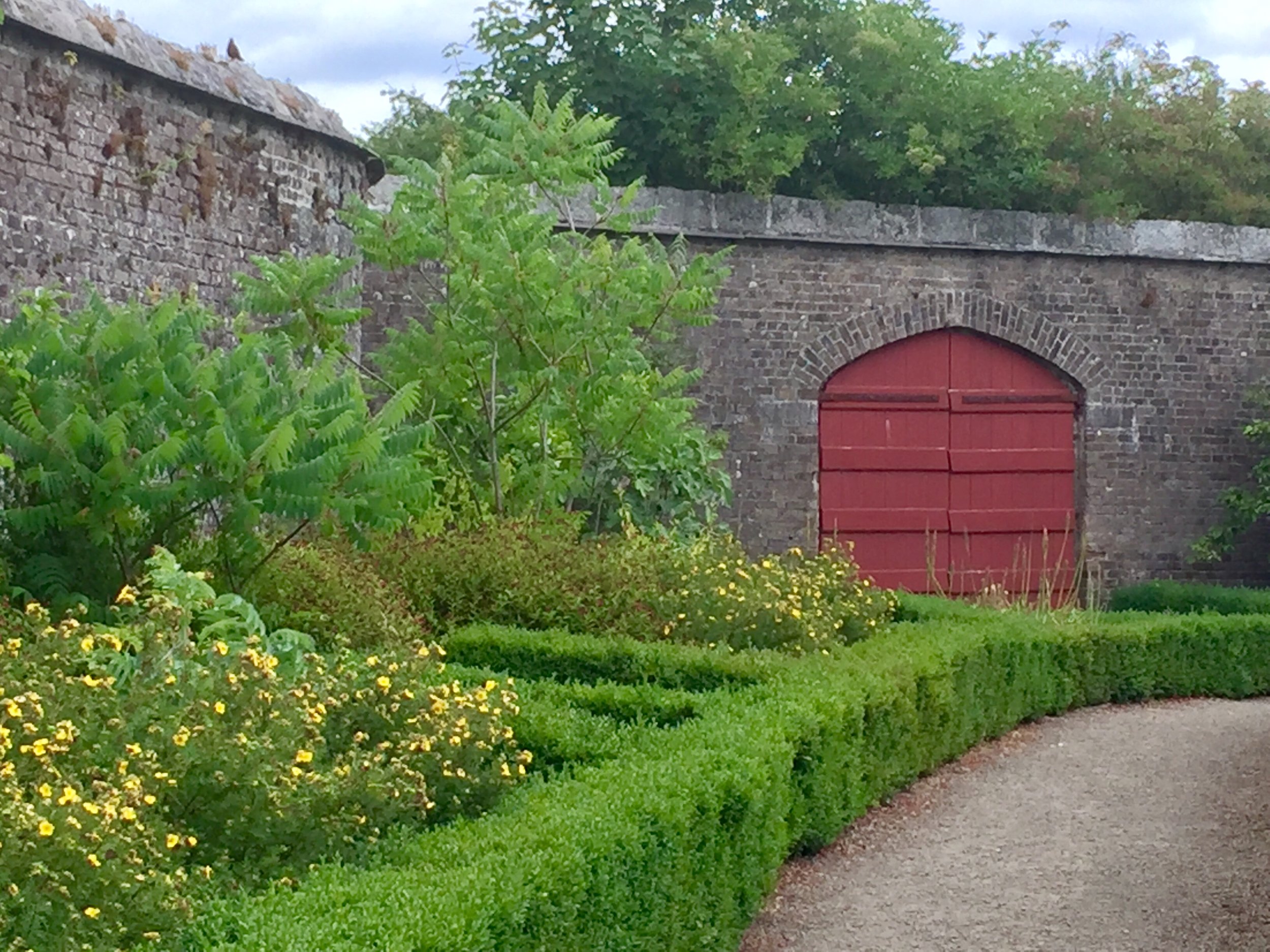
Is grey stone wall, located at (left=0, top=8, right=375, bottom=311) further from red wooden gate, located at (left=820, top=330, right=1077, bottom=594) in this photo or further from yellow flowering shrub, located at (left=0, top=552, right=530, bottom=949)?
red wooden gate, located at (left=820, top=330, right=1077, bottom=594)

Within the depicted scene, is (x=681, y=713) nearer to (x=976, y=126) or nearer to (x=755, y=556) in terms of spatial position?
(x=755, y=556)

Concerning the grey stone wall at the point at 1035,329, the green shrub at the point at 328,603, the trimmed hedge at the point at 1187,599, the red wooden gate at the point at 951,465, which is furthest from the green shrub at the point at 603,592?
the trimmed hedge at the point at 1187,599

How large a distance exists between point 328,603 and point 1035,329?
10338mm

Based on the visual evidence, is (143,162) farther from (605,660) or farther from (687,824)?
(687,824)

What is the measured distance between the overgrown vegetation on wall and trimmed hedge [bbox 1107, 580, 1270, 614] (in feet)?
12.2

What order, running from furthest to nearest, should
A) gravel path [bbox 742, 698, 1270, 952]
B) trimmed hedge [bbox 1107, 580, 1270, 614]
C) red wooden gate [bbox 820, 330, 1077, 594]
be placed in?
1. red wooden gate [bbox 820, 330, 1077, 594]
2. trimmed hedge [bbox 1107, 580, 1270, 614]
3. gravel path [bbox 742, 698, 1270, 952]

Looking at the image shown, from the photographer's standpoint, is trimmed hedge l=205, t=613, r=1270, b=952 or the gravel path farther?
the gravel path

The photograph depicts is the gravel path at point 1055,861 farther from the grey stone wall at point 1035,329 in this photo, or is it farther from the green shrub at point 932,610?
the grey stone wall at point 1035,329

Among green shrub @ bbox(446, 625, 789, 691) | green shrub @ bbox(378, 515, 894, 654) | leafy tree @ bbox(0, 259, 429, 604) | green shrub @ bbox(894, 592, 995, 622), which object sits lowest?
green shrub @ bbox(894, 592, 995, 622)

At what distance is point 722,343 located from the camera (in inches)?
633

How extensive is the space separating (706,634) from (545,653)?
1116 mm

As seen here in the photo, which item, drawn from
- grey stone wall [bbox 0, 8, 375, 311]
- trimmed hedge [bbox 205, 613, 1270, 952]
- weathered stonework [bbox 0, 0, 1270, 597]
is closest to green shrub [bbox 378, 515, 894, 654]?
trimmed hedge [bbox 205, 613, 1270, 952]

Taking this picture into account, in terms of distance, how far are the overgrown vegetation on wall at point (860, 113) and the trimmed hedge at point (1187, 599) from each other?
3.73 metres

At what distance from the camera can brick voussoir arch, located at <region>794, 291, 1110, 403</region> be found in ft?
53.7
